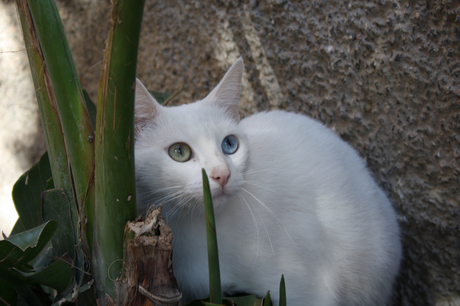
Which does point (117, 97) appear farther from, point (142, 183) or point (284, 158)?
point (284, 158)

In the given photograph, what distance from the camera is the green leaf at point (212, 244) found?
21.6 inches

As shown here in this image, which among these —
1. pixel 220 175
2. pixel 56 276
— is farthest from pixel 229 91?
pixel 56 276

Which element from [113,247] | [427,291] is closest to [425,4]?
[427,291]

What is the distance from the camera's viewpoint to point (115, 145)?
0.58m

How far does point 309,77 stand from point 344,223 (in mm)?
513

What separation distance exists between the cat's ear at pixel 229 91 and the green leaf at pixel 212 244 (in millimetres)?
353

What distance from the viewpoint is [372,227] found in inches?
39.5

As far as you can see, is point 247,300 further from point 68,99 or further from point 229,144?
point 68,99

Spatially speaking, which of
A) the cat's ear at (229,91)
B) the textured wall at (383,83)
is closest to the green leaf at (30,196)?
the cat's ear at (229,91)

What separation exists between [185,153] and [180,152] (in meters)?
0.01

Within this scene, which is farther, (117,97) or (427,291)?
(427,291)

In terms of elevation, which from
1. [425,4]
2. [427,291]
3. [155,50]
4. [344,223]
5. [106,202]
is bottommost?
[427,291]

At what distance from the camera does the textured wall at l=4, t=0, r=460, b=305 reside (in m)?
0.95

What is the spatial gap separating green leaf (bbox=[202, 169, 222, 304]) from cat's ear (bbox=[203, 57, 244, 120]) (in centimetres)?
35
